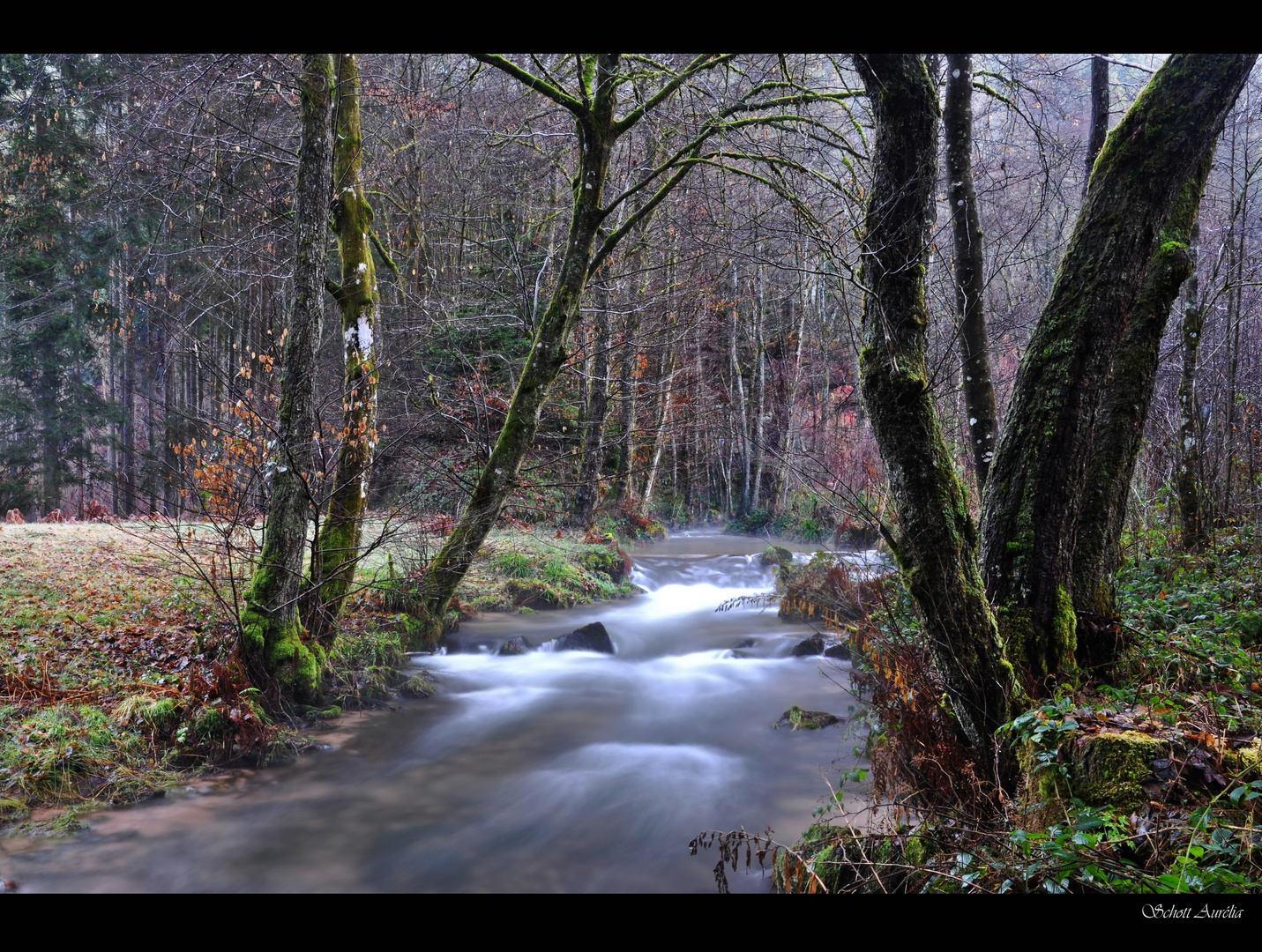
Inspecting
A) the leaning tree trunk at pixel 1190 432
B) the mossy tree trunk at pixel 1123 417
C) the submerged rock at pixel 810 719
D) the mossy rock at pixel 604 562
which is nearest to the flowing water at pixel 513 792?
the submerged rock at pixel 810 719

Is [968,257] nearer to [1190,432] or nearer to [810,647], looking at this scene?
[1190,432]

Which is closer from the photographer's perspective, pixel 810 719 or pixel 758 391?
pixel 810 719

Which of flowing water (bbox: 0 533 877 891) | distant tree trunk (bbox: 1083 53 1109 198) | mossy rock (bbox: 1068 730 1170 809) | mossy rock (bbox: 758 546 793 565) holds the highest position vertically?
distant tree trunk (bbox: 1083 53 1109 198)

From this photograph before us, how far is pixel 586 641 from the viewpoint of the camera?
409 inches

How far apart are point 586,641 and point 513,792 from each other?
4073 mm

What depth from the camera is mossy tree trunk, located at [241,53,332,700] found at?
663 centimetres

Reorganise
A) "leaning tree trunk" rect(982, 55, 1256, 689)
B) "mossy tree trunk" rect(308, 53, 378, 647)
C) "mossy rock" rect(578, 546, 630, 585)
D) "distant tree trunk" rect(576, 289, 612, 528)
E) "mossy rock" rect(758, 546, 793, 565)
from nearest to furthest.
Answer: "leaning tree trunk" rect(982, 55, 1256, 689) → "mossy tree trunk" rect(308, 53, 378, 647) → "mossy rock" rect(578, 546, 630, 585) → "mossy rock" rect(758, 546, 793, 565) → "distant tree trunk" rect(576, 289, 612, 528)

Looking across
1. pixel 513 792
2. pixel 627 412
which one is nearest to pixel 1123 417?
pixel 513 792

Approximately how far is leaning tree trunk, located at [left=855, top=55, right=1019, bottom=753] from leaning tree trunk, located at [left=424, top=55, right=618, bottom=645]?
4702 millimetres

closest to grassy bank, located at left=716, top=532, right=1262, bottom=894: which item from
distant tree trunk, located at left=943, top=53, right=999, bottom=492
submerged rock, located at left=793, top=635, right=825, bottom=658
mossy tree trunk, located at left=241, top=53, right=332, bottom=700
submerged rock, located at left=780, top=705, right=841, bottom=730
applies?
submerged rock, located at left=780, top=705, right=841, bottom=730

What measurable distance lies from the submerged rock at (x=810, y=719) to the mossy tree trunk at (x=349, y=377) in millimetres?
4953

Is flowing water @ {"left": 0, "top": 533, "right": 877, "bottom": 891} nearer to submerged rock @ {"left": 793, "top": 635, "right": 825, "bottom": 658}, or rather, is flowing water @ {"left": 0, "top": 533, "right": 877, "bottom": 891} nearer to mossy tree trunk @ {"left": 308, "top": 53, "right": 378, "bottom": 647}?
submerged rock @ {"left": 793, "top": 635, "right": 825, "bottom": 658}

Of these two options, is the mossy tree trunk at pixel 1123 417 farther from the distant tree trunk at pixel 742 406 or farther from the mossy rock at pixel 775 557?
the distant tree trunk at pixel 742 406

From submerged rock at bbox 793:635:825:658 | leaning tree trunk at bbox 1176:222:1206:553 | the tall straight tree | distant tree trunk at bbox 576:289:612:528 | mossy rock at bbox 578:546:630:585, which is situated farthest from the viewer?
distant tree trunk at bbox 576:289:612:528
